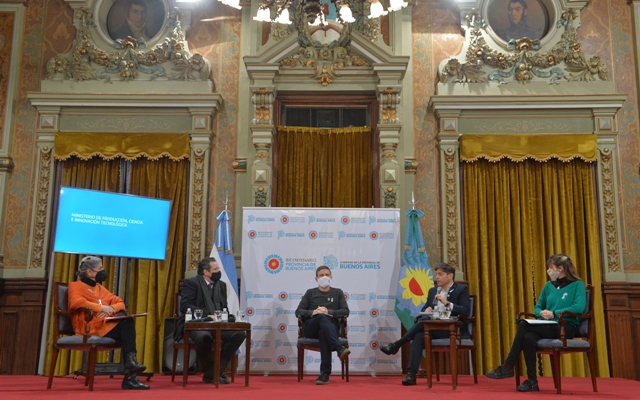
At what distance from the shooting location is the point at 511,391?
18.6ft

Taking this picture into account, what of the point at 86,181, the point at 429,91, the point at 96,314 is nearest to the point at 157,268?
the point at 86,181

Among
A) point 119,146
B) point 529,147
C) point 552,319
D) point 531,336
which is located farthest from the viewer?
point 119,146

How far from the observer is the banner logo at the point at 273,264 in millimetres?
7633

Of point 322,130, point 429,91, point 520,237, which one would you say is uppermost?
point 429,91

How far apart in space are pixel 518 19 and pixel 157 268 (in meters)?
5.43

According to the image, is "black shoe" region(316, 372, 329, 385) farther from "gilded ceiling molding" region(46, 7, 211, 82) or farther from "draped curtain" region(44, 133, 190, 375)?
"gilded ceiling molding" region(46, 7, 211, 82)

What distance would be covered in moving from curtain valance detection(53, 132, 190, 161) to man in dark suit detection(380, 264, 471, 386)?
11.6ft

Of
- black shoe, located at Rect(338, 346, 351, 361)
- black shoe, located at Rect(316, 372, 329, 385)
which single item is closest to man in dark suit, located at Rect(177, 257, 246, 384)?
black shoe, located at Rect(316, 372, 329, 385)

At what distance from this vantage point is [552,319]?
19.1ft

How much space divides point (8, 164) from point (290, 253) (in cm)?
366

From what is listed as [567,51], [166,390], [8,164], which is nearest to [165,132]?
[8,164]

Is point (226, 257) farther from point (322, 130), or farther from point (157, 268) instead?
point (322, 130)

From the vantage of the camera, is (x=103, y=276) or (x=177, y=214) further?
(x=177, y=214)

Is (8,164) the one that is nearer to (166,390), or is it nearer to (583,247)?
(166,390)
